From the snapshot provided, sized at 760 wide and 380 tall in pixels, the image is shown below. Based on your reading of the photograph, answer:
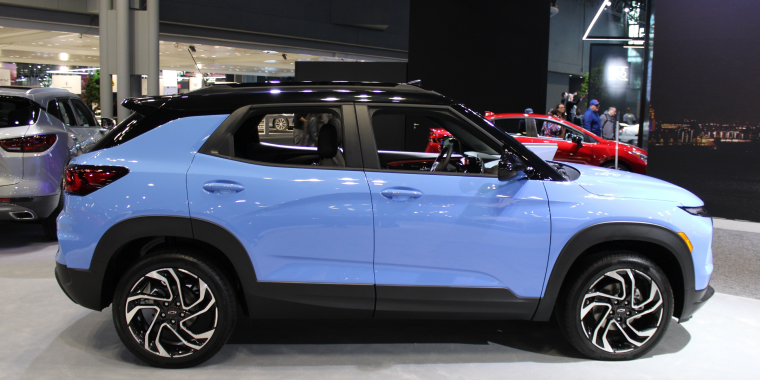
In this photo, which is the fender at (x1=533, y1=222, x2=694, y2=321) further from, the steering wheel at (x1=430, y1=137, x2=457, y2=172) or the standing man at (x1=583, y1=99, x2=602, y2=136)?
the standing man at (x1=583, y1=99, x2=602, y2=136)

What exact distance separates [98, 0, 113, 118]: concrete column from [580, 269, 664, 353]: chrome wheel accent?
8556 millimetres

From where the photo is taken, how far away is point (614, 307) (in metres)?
3.05

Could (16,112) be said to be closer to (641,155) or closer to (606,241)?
(606,241)

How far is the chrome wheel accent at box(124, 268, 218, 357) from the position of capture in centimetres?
291

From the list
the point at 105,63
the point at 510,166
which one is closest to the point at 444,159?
the point at 510,166

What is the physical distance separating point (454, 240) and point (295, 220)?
83 cm

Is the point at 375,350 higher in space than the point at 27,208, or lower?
lower

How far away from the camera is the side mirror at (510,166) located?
112 inches

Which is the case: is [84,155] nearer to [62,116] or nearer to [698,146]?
[62,116]

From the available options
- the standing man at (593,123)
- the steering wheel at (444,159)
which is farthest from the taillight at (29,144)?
the standing man at (593,123)

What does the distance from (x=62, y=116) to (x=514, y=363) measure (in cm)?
535

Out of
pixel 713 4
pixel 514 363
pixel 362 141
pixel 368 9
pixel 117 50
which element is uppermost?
pixel 368 9

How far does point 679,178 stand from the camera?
26.3ft

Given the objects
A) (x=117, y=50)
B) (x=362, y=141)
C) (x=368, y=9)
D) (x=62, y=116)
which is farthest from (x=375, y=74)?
(x=362, y=141)
